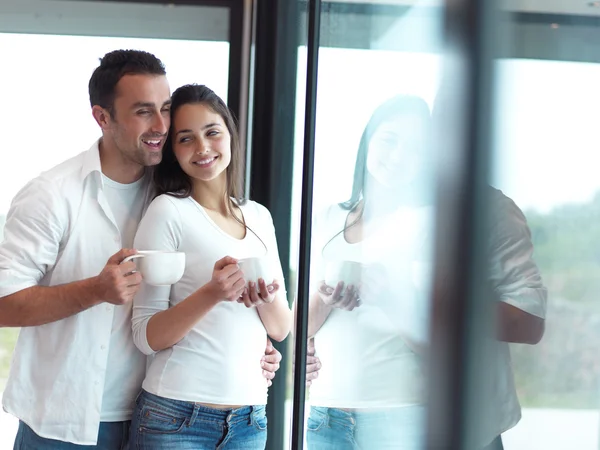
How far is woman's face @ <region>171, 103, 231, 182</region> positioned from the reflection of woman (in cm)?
40

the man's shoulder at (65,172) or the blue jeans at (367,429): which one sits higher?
the man's shoulder at (65,172)

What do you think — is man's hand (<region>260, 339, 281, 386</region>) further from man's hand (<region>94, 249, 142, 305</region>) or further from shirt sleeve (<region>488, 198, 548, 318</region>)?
shirt sleeve (<region>488, 198, 548, 318</region>)

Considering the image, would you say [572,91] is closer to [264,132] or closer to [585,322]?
[585,322]

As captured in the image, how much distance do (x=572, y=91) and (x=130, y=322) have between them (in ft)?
4.11

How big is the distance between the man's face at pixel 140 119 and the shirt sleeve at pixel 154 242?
0.41ft

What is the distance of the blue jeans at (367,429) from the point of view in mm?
610

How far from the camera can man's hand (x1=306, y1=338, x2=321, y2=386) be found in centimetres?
129

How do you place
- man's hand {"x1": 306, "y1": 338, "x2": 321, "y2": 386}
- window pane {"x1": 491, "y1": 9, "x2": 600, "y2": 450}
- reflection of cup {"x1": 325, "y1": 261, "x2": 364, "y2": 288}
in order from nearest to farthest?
window pane {"x1": 491, "y1": 9, "x2": 600, "y2": 450} → reflection of cup {"x1": 325, "y1": 261, "x2": 364, "y2": 288} → man's hand {"x1": 306, "y1": 338, "x2": 321, "y2": 386}

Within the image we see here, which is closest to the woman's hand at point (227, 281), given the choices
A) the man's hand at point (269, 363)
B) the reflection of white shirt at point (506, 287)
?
the man's hand at point (269, 363)

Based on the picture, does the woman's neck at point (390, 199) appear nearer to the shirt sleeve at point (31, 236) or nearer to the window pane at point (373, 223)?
the window pane at point (373, 223)

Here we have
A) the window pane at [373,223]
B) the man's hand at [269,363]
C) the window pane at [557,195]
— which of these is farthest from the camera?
the man's hand at [269,363]

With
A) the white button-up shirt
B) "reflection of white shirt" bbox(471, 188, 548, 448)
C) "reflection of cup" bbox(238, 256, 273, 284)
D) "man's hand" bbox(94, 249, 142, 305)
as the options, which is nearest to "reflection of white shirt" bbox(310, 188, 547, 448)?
"reflection of white shirt" bbox(471, 188, 548, 448)

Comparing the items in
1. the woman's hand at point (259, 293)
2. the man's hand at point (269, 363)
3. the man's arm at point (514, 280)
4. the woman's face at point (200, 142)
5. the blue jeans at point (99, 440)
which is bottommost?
the blue jeans at point (99, 440)

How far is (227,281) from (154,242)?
0.19m
